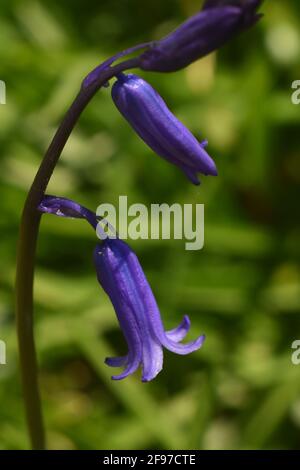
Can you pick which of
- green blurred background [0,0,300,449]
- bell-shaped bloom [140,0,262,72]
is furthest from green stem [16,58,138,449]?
green blurred background [0,0,300,449]

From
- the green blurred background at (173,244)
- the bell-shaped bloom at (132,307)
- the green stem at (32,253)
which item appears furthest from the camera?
the green blurred background at (173,244)

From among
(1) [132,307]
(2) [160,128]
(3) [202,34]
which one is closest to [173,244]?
(1) [132,307]

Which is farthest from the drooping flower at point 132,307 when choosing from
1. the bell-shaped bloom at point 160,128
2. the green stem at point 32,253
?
the bell-shaped bloom at point 160,128

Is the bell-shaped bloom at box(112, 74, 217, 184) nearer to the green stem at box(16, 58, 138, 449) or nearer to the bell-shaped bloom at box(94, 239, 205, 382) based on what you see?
the green stem at box(16, 58, 138, 449)

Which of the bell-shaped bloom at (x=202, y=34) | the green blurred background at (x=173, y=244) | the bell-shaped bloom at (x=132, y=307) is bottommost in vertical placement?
the bell-shaped bloom at (x=132, y=307)

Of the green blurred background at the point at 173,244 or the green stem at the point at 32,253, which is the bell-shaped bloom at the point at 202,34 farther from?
the green blurred background at the point at 173,244

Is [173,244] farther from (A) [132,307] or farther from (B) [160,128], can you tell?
(B) [160,128]
